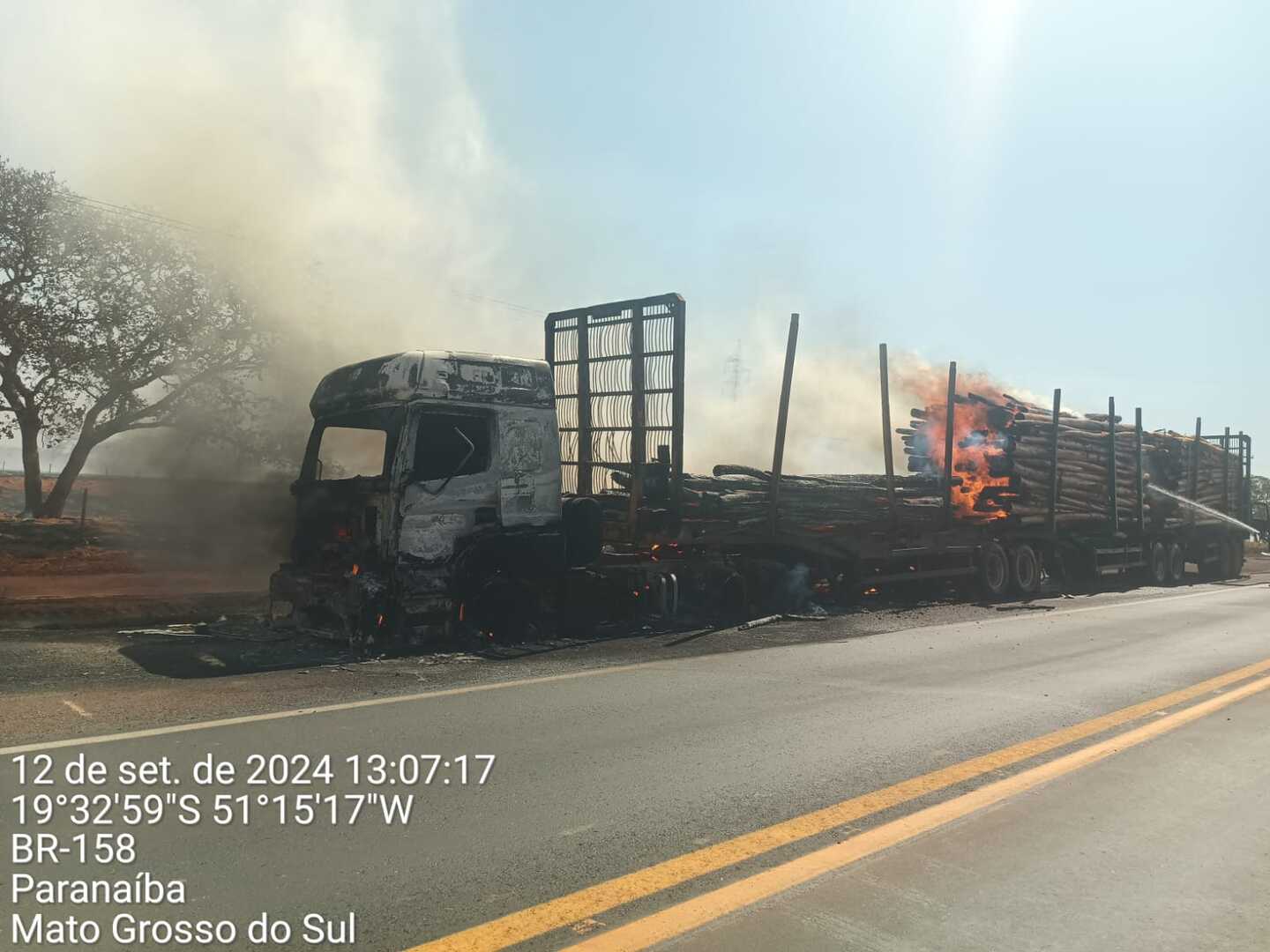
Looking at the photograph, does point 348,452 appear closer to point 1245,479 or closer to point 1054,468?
point 1054,468

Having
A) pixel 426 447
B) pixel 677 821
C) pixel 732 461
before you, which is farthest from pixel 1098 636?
pixel 732 461

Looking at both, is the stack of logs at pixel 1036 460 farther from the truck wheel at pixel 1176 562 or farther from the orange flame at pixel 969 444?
the truck wheel at pixel 1176 562

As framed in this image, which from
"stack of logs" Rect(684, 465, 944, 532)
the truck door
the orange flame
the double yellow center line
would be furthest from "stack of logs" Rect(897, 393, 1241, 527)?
the double yellow center line

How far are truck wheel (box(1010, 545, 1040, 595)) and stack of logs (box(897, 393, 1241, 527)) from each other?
58 centimetres

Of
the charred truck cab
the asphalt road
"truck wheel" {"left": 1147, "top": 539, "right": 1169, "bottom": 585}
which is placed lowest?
the asphalt road

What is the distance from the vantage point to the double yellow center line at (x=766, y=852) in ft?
9.97

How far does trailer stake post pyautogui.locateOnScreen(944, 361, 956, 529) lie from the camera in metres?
15.8

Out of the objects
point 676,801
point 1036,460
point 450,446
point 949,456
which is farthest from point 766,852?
point 1036,460

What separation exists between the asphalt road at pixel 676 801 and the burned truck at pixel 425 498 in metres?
1.16

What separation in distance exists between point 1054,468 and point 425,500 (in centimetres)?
1348

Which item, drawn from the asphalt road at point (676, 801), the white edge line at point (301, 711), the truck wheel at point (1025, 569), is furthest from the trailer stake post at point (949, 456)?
the white edge line at point (301, 711)

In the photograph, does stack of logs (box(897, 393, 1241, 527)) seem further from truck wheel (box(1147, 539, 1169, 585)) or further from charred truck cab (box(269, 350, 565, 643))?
charred truck cab (box(269, 350, 565, 643))

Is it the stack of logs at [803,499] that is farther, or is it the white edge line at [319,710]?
the stack of logs at [803,499]

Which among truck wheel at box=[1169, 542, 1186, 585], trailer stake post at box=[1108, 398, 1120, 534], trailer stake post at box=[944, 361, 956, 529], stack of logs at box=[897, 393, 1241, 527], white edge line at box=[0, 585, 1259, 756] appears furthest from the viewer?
truck wheel at box=[1169, 542, 1186, 585]
